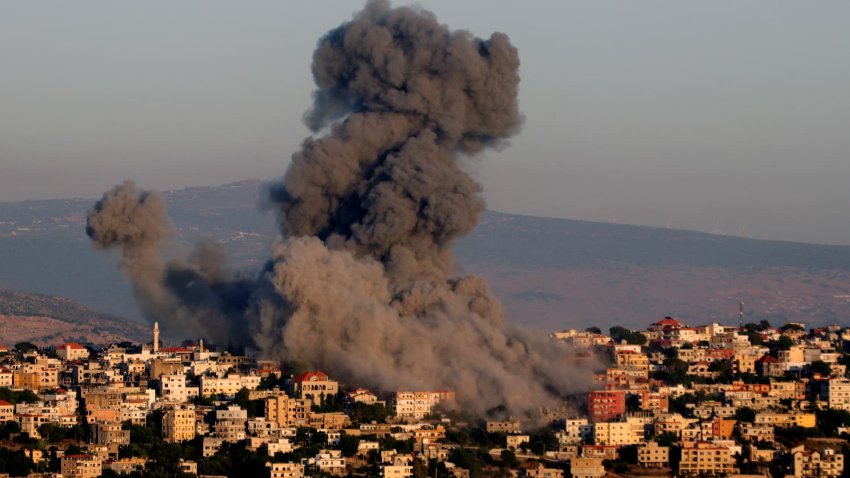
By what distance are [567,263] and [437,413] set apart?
92237mm

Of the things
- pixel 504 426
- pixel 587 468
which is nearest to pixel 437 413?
pixel 504 426

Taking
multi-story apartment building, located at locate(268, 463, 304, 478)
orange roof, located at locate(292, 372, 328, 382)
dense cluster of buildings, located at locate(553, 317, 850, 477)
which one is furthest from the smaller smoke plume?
multi-story apartment building, located at locate(268, 463, 304, 478)

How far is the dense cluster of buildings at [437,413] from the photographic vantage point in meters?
58.8

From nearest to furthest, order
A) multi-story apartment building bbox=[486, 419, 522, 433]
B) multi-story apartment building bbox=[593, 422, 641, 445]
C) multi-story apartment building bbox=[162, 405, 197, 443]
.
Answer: multi-story apartment building bbox=[162, 405, 197, 443] → multi-story apartment building bbox=[593, 422, 641, 445] → multi-story apartment building bbox=[486, 419, 522, 433]

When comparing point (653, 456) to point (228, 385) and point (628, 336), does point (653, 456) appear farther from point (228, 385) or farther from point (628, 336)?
point (628, 336)

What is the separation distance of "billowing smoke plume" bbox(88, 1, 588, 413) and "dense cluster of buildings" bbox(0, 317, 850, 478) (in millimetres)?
1132

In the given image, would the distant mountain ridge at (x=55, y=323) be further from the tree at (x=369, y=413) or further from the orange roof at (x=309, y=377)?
the tree at (x=369, y=413)

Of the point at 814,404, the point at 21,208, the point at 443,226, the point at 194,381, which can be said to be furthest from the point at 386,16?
the point at 21,208

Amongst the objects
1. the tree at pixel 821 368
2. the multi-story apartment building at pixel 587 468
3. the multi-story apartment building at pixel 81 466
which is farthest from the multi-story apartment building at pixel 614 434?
the multi-story apartment building at pixel 81 466

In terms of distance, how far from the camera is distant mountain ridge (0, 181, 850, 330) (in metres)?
136

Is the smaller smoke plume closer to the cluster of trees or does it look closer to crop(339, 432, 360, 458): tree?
crop(339, 432, 360, 458): tree

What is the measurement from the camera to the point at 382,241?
6819 cm

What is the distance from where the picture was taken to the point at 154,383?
67.7 m

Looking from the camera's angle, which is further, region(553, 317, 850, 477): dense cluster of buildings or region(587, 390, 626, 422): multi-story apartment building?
region(587, 390, 626, 422): multi-story apartment building
